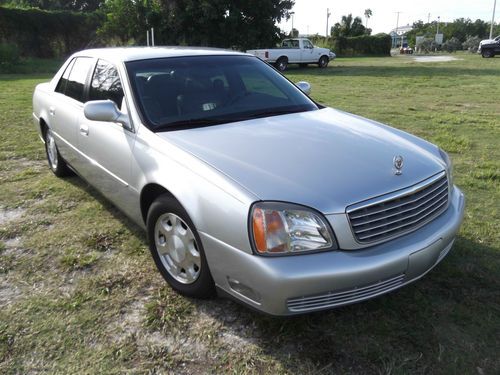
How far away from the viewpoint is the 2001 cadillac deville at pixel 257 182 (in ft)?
7.39

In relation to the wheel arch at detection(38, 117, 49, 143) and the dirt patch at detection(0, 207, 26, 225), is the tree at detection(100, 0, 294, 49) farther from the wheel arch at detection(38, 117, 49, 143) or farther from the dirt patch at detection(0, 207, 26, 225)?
the dirt patch at detection(0, 207, 26, 225)

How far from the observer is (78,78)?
171 inches

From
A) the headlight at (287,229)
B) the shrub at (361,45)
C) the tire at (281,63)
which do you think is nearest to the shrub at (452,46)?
the shrub at (361,45)

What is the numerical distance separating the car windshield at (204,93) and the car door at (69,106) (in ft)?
3.18

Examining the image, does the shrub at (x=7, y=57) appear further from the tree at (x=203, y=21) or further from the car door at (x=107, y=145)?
the car door at (x=107, y=145)

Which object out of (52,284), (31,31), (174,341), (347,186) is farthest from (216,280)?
(31,31)

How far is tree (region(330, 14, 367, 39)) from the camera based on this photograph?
58312mm

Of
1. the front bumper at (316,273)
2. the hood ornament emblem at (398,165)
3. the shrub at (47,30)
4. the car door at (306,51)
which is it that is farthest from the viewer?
the shrub at (47,30)

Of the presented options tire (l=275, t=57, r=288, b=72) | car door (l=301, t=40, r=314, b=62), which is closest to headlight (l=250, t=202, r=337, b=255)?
tire (l=275, t=57, r=288, b=72)

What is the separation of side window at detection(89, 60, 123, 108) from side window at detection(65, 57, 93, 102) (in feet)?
0.79

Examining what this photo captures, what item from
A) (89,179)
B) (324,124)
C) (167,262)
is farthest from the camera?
(89,179)

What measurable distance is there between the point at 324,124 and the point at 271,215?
4.21 ft

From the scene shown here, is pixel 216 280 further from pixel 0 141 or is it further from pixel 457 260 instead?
pixel 0 141

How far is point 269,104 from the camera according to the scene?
11.9ft
